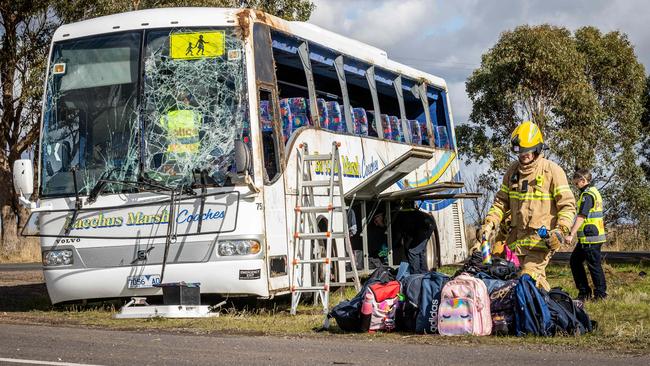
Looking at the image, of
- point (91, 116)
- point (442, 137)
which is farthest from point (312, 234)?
point (442, 137)

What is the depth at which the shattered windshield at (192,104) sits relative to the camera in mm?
12922

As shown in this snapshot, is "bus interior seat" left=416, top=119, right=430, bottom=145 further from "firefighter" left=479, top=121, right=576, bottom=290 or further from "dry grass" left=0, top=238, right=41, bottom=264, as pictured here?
"dry grass" left=0, top=238, right=41, bottom=264

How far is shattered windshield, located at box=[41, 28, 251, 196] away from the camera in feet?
42.6

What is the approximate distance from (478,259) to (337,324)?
1.63m

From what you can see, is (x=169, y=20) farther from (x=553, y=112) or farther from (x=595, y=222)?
(x=553, y=112)

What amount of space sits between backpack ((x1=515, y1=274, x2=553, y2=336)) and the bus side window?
13.7ft

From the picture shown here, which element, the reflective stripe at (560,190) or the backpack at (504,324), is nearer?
the backpack at (504,324)

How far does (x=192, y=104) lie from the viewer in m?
13.1

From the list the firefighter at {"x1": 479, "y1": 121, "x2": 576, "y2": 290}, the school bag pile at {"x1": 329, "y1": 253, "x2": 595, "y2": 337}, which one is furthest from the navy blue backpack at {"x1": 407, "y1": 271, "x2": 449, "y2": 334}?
the firefighter at {"x1": 479, "y1": 121, "x2": 576, "y2": 290}

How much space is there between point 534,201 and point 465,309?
133 centimetres

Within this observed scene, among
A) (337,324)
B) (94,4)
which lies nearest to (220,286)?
(337,324)

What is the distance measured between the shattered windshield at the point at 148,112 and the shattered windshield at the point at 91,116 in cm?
1

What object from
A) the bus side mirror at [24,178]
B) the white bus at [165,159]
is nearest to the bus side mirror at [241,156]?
the white bus at [165,159]

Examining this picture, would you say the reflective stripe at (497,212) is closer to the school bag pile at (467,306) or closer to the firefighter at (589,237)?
the school bag pile at (467,306)
